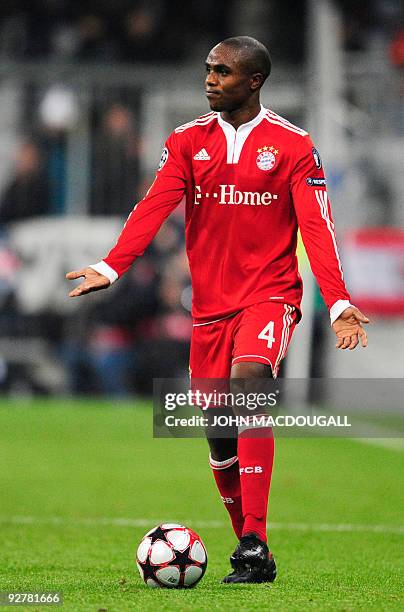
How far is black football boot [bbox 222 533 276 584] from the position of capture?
5.79 m

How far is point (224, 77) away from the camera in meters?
6.09

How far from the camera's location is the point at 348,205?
1711cm

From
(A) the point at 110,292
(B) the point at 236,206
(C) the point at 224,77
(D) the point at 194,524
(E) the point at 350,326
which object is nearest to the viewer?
(E) the point at 350,326

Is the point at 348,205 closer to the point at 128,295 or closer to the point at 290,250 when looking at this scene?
the point at 128,295

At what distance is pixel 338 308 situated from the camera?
5844 millimetres

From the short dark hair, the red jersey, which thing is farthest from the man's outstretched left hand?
the short dark hair

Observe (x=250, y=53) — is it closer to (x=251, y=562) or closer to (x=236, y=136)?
(x=236, y=136)

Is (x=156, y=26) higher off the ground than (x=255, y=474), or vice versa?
(x=156, y=26)

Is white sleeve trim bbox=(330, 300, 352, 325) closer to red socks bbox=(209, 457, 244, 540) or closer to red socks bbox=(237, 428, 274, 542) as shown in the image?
red socks bbox=(237, 428, 274, 542)

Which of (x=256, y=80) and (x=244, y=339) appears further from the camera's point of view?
(x=256, y=80)

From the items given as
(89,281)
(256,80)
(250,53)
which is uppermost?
(250,53)

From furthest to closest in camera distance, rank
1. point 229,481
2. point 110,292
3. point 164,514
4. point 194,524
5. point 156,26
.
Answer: point 156,26 → point 110,292 → point 164,514 → point 194,524 → point 229,481

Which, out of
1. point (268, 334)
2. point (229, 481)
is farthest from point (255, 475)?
point (268, 334)

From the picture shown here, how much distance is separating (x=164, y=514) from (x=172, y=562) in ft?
10.1
